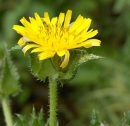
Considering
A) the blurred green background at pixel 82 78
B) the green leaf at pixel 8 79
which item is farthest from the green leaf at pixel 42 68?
the blurred green background at pixel 82 78

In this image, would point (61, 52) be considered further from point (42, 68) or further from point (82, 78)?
point (82, 78)

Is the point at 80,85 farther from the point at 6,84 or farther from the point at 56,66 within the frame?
the point at 56,66

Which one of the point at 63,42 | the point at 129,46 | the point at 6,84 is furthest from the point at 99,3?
the point at 63,42

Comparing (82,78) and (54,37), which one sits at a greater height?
(82,78)

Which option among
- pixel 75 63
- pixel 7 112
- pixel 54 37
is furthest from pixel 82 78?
pixel 75 63

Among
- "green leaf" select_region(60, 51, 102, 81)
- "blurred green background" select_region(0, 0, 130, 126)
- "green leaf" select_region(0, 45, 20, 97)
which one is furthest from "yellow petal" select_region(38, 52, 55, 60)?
"blurred green background" select_region(0, 0, 130, 126)

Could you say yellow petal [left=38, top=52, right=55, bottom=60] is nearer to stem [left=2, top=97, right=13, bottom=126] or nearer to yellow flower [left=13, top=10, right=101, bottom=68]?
yellow flower [left=13, top=10, right=101, bottom=68]
